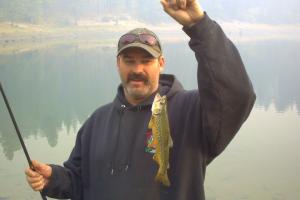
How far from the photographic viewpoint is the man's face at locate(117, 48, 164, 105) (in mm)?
2912

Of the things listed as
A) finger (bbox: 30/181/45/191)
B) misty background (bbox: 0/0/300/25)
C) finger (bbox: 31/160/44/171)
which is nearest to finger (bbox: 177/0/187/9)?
finger (bbox: 31/160/44/171)

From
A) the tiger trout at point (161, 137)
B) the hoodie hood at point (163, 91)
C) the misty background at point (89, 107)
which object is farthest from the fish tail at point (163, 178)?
the misty background at point (89, 107)

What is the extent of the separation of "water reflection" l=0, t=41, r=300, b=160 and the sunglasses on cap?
10.2 meters

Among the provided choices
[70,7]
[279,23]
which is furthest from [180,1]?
[279,23]

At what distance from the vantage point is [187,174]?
110 inches

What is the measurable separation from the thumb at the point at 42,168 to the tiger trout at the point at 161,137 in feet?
3.30

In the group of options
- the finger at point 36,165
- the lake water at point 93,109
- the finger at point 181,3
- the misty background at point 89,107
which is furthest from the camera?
the misty background at point 89,107

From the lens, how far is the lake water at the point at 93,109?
10.4 m

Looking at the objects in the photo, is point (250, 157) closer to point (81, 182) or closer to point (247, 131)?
point (247, 131)

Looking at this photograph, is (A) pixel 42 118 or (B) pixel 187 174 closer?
(B) pixel 187 174

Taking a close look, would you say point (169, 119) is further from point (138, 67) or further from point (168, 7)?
point (168, 7)

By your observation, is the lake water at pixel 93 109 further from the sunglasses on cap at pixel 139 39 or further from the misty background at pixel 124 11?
the misty background at pixel 124 11

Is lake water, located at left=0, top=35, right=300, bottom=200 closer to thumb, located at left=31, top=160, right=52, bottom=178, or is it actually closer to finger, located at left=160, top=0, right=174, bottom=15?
thumb, located at left=31, top=160, right=52, bottom=178

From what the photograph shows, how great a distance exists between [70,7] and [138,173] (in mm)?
100735
